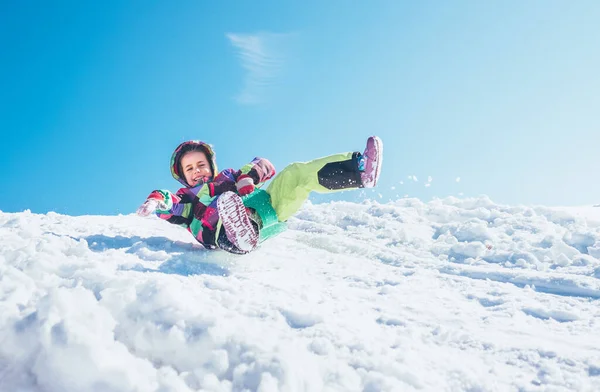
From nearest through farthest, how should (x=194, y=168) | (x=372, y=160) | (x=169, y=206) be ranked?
(x=372, y=160), (x=169, y=206), (x=194, y=168)

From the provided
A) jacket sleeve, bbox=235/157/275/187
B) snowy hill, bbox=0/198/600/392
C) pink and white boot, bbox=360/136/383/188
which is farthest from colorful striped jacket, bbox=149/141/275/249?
pink and white boot, bbox=360/136/383/188

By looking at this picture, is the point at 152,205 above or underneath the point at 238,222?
above

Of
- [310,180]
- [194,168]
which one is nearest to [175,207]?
[194,168]

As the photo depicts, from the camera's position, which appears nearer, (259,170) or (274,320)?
(274,320)

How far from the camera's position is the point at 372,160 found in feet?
8.76

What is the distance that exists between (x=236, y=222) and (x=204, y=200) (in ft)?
1.95

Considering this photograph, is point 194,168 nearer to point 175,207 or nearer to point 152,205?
point 175,207

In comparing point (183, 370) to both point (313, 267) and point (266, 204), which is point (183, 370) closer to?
point (313, 267)

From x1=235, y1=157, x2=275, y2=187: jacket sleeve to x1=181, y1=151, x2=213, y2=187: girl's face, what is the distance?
37 centimetres

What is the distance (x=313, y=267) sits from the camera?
8.99ft

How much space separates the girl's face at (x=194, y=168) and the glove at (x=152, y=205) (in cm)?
52

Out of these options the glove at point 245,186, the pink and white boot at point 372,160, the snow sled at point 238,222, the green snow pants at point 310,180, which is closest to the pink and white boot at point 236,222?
the snow sled at point 238,222

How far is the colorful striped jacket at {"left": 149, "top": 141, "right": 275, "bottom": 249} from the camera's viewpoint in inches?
117

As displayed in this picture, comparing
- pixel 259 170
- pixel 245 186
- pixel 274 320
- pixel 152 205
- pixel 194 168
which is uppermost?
pixel 194 168
